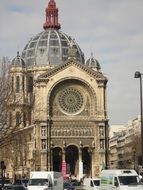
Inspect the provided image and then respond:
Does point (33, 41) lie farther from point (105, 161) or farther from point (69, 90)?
point (105, 161)

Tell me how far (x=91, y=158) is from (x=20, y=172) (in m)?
18.0

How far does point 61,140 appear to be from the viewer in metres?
106

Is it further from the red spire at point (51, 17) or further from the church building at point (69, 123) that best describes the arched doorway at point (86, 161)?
the red spire at point (51, 17)

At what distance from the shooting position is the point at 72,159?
111 m

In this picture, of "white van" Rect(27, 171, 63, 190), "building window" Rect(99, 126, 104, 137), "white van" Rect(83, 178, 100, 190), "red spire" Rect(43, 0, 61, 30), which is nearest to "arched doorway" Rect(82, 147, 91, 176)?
"building window" Rect(99, 126, 104, 137)

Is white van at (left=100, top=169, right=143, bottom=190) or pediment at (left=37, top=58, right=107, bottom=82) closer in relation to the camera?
white van at (left=100, top=169, right=143, bottom=190)

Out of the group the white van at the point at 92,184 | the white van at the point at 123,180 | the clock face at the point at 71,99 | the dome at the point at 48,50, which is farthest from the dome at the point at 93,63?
the white van at the point at 123,180

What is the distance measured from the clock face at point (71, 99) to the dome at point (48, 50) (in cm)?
2361

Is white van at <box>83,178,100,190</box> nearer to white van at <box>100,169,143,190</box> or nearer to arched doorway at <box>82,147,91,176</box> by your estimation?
white van at <box>100,169,143,190</box>

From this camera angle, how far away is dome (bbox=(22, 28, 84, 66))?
436 feet

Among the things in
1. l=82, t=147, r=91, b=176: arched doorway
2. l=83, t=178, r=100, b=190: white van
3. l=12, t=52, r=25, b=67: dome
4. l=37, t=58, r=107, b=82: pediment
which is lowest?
l=83, t=178, r=100, b=190: white van

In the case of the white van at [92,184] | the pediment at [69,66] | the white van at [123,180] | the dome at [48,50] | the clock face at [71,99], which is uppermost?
the dome at [48,50]

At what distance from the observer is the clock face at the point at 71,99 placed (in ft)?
357

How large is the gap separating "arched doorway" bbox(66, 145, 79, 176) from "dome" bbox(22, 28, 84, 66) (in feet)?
92.7
